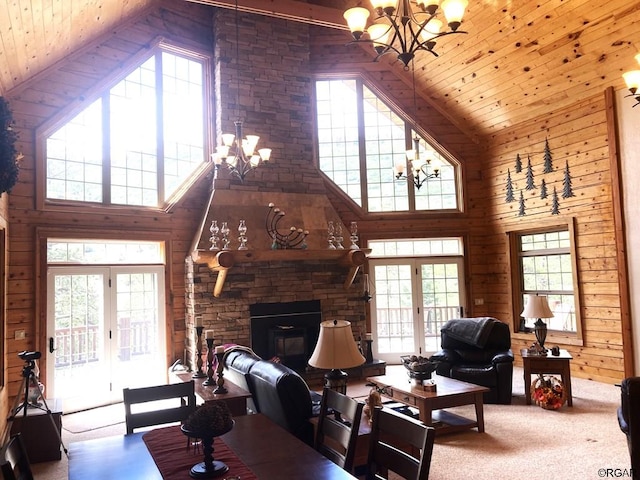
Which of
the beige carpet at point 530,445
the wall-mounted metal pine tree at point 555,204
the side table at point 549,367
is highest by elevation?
the wall-mounted metal pine tree at point 555,204

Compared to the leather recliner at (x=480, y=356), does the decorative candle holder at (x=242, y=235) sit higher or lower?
higher

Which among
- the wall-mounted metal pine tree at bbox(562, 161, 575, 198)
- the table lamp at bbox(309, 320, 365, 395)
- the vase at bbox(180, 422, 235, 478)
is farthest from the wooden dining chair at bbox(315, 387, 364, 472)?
the wall-mounted metal pine tree at bbox(562, 161, 575, 198)

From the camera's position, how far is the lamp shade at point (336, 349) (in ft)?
10.9

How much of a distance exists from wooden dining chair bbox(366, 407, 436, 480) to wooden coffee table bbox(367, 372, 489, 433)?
2.15m

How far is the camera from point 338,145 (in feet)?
28.3

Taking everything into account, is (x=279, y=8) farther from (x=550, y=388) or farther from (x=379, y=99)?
(x=550, y=388)

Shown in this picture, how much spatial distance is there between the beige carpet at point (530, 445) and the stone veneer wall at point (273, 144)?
94.3 inches

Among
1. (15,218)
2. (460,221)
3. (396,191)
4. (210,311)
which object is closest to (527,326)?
(460,221)

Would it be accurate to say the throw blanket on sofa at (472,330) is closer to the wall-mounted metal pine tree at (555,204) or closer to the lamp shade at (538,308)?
the lamp shade at (538,308)

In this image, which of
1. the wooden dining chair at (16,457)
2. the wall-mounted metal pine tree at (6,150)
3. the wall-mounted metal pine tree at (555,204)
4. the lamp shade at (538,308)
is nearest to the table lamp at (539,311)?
the lamp shade at (538,308)

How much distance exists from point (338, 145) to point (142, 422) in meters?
6.41

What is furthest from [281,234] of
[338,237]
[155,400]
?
[155,400]

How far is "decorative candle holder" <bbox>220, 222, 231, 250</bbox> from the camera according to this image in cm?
674

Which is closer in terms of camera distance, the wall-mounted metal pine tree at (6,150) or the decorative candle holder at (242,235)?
the wall-mounted metal pine tree at (6,150)
